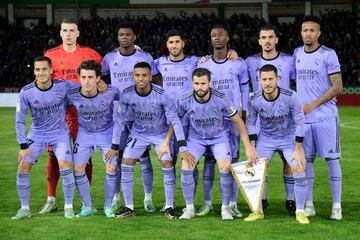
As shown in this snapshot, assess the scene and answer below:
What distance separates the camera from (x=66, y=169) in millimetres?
8055

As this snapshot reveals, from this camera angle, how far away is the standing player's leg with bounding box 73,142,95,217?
8.11 m

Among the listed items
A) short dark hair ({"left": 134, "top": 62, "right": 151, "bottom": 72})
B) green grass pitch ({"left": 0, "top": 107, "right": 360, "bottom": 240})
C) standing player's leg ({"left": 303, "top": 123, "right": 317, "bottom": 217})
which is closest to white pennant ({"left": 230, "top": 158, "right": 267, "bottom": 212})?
green grass pitch ({"left": 0, "top": 107, "right": 360, "bottom": 240})

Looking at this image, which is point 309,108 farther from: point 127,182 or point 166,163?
point 127,182

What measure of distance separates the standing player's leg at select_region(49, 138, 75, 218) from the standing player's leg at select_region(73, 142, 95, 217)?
69 mm

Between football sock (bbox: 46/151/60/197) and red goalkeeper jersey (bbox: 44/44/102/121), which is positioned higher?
red goalkeeper jersey (bbox: 44/44/102/121)

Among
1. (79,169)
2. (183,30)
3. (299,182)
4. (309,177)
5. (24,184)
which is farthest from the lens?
(183,30)

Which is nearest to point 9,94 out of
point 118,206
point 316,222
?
point 118,206

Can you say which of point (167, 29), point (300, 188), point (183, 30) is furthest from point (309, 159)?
point (167, 29)

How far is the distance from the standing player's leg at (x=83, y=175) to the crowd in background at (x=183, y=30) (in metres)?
22.2

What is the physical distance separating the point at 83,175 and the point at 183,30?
2562 cm

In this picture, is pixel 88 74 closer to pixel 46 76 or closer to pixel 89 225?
pixel 46 76

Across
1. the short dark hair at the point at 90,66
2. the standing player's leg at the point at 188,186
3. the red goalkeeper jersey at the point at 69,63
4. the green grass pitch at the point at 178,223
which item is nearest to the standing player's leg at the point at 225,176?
the green grass pitch at the point at 178,223

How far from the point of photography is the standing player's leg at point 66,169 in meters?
8.02

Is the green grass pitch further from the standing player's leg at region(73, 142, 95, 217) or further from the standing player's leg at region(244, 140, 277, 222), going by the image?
the standing player's leg at region(244, 140, 277, 222)
